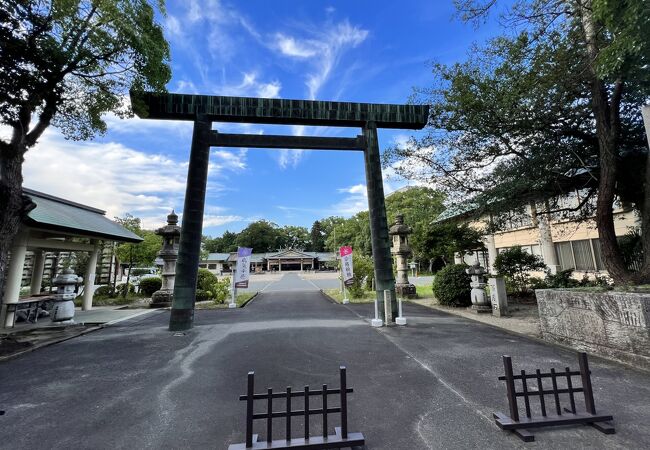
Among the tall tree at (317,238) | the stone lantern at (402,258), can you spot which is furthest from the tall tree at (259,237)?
the stone lantern at (402,258)

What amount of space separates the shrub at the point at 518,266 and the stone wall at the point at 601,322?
7.15 metres

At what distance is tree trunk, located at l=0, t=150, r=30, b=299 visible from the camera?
557cm

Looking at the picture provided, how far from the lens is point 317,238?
77.3 m

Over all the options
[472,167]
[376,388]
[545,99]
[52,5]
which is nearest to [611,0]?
[545,99]

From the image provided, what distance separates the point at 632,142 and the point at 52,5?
13.3m

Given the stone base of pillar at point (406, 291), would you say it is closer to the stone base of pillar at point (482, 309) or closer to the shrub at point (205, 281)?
the stone base of pillar at point (482, 309)

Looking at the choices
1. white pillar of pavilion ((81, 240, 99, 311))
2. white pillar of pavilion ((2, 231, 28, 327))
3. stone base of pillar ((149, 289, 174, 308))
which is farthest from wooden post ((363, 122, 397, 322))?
white pillar of pavilion ((81, 240, 99, 311))

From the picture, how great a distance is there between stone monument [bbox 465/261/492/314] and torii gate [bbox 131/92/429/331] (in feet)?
11.1

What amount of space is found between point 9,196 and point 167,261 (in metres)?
7.17

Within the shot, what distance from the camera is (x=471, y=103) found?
712cm

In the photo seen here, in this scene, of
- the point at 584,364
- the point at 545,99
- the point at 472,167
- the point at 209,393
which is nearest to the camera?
the point at 584,364

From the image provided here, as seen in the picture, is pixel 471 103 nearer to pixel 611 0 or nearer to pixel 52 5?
pixel 611 0

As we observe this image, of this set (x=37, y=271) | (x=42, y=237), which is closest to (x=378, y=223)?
(x=42, y=237)

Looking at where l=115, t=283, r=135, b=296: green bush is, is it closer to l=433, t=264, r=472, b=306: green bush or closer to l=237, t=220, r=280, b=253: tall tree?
l=433, t=264, r=472, b=306: green bush
